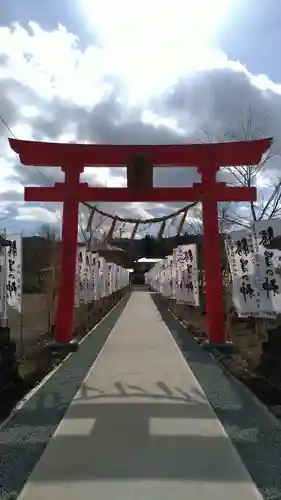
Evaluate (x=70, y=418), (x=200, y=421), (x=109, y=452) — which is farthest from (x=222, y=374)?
(x=109, y=452)

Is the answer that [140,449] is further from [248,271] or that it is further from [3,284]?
[248,271]

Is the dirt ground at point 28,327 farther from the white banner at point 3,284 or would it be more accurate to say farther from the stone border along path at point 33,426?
the stone border along path at point 33,426

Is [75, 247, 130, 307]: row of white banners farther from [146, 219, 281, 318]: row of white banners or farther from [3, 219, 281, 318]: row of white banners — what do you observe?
[146, 219, 281, 318]: row of white banners

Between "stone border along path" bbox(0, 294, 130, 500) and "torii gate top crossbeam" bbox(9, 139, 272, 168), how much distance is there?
4056 mm

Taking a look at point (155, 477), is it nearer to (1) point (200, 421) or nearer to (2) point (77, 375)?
(1) point (200, 421)

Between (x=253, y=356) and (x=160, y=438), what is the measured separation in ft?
19.4

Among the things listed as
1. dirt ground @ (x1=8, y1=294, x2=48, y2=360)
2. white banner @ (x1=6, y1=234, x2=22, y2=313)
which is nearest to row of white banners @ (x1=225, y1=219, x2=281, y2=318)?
white banner @ (x1=6, y1=234, x2=22, y2=313)

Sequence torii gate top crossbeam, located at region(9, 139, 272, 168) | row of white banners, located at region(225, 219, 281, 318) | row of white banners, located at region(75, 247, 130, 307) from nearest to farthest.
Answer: row of white banners, located at region(225, 219, 281, 318), torii gate top crossbeam, located at region(9, 139, 272, 168), row of white banners, located at region(75, 247, 130, 307)

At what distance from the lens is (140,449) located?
175 inches

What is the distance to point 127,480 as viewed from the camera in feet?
12.3

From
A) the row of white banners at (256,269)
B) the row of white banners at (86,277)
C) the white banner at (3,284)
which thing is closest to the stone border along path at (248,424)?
the row of white banners at (256,269)

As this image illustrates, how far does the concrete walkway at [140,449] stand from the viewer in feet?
11.8

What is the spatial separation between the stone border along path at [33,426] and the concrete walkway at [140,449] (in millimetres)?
96

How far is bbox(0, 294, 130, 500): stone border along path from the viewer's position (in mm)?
3863
